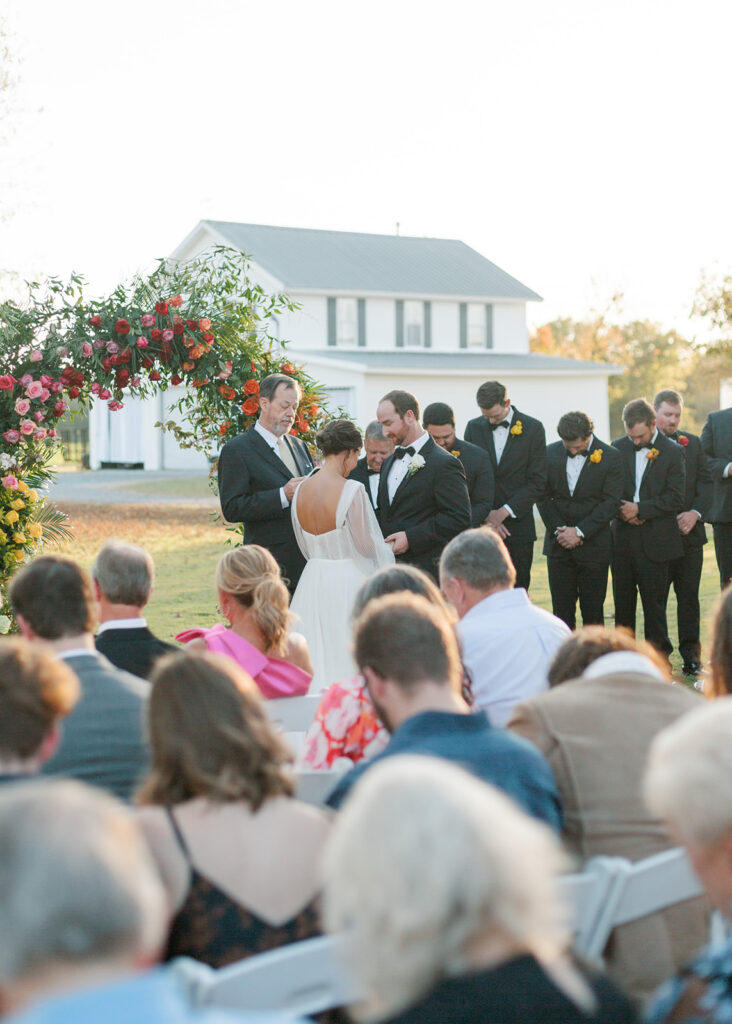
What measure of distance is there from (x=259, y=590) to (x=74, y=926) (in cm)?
338

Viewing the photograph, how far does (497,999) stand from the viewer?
161 centimetres

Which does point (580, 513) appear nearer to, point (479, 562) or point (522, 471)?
point (522, 471)

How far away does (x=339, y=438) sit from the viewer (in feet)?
21.8

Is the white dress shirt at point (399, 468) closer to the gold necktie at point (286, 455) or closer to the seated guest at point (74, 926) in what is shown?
the gold necktie at point (286, 455)

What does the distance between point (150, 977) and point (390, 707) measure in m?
1.66

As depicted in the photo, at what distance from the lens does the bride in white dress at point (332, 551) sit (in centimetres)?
686

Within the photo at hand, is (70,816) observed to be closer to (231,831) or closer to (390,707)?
(231,831)

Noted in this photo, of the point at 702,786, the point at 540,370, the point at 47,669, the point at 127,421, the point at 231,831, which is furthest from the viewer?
the point at 127,421

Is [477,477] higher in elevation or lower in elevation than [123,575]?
higher

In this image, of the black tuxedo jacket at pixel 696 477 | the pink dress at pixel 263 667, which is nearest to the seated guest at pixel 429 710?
the pink dress at pixel 263 667

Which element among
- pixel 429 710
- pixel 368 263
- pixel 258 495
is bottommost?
pixel 429 710

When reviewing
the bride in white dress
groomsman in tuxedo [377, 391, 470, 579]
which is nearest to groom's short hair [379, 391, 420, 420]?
groomsman in tuxedo [377, 391, 470, 579]

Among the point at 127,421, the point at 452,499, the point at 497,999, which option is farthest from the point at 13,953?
the point at 127,421

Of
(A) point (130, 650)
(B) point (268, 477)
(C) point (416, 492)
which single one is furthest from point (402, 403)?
(A) point (130, 650)
